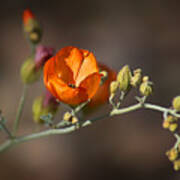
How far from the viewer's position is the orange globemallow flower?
2.24 m

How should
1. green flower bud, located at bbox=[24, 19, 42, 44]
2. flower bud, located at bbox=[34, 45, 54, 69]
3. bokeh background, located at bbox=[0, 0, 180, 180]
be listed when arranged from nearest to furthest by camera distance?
flower bud, located at bbox=[34, 45, 54, 69] < green flower bud, located at bbox=[24, 19, 42, 44] < bokeh background, located at bbox=[0, 0, 180, 180]

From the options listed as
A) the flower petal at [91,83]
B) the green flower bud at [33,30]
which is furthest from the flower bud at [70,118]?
→ the green flower bud at [33,30]

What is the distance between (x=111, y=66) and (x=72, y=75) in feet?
10.0

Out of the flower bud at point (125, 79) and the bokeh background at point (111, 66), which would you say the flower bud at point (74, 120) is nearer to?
the flower bud at point (125, 79)

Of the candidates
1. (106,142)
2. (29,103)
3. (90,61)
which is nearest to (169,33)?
(106,142)

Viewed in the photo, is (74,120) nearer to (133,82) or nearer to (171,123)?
(133,82)

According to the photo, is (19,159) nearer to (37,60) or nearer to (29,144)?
(29,144)

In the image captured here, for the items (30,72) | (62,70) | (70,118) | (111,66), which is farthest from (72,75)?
(111,66)

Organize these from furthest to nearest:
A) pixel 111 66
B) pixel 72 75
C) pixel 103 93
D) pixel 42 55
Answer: pixel 111 66
pixel 42 55
pixel 103 93
pixel 72 75

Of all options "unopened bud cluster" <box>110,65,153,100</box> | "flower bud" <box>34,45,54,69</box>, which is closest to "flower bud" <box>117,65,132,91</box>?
"unopened bud cluster" <box>110,65,153,100</box>

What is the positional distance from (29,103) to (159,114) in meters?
1.88

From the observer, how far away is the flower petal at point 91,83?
2.28 metres

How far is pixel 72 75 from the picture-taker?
2.58 meters

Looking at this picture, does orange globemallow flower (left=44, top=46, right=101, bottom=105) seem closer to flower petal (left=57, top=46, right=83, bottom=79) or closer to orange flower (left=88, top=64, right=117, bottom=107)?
flower petal (left=57, top=46, right=83, bottom=79)
